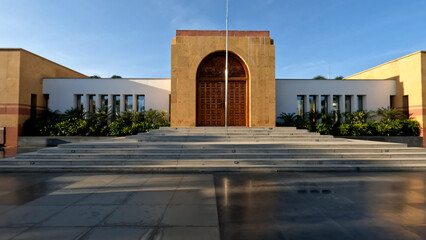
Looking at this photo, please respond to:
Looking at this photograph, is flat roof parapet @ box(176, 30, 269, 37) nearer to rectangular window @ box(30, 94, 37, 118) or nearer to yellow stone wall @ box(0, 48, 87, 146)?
yellow stone wall @ box(0, 48, 87, 146)

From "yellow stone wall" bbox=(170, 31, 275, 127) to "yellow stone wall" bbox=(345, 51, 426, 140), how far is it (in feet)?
39.6

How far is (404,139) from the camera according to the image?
605 inches

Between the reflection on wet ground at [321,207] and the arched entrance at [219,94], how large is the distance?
904 cm

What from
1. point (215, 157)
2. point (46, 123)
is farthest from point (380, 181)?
point (46, 123)

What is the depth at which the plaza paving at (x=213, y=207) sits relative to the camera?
3.19m

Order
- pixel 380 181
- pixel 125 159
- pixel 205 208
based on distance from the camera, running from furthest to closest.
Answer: pixel 125 159 → pixel 380 181 → pixel 205 208

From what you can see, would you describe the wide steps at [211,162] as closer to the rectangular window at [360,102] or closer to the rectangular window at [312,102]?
the rectangular window at [312,102]

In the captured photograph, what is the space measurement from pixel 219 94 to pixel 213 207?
11.9 metres

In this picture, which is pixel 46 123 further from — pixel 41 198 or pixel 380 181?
pixel 380 181

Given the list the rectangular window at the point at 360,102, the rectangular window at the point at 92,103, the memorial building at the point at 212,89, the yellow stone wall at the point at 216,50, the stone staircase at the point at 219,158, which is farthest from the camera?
Result: the rectangular window at the point at 92,103

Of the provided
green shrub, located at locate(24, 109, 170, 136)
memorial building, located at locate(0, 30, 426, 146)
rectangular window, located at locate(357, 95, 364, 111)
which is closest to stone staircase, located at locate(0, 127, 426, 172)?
memorial building, located at locate(0, 30, 426, 146)

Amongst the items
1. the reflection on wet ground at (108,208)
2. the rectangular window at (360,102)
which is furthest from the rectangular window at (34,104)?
the rectangular window at (360,102)

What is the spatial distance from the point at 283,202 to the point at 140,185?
3774 millimetres

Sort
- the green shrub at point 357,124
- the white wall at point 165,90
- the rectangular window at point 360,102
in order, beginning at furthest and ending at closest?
the rectangular window at point 360,102 → the white wall at point 165,90 → the green shrub at point 357,124
